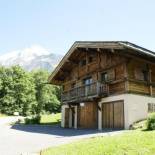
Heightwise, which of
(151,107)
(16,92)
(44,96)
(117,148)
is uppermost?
(16,92)

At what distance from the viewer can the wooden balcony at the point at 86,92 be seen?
2380 cm

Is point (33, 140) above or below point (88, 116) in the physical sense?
below

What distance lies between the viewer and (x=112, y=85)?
2356 centimetres

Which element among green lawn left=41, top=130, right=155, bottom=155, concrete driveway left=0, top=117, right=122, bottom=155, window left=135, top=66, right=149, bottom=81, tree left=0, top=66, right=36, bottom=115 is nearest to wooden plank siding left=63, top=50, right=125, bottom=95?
window left=135, top=66, right=149, bottom=81

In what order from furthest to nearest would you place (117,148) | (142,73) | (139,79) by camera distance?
1. (142,73)
2. (139,79)
3. (117,148)

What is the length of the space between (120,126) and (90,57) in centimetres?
851

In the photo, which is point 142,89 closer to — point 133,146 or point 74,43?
point 74,43

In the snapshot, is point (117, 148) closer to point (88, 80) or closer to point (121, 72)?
point (121, 72)

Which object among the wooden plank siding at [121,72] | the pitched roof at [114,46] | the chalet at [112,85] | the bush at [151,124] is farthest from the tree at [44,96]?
the bush at [151,124]

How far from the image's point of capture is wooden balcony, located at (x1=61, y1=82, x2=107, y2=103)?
23.8 m

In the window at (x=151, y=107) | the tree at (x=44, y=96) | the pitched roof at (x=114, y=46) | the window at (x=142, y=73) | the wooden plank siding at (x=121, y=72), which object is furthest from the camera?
the tree at (x=44, y=96)

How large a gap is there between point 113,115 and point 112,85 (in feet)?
8.46

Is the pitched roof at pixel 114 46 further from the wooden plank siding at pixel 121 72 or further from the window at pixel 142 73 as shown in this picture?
the window at pixel 142 73

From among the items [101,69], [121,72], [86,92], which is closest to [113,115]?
[121,72]
